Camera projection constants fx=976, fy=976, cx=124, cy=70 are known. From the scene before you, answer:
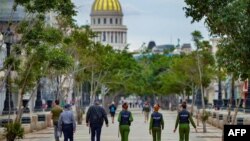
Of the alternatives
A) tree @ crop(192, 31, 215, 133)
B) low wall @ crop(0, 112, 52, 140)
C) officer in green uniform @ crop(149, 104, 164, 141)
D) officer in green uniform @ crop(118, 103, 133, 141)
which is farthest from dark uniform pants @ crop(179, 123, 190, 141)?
tree @ crop(192, 31, 215, 133)

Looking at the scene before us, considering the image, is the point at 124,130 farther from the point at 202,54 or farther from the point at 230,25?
the point at 202,54

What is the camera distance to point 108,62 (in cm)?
9206

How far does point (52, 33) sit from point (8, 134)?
4487 millimetres

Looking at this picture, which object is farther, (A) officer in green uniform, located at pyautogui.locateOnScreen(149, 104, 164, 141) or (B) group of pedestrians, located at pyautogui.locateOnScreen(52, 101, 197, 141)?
(A) officer in green uniform, located at pyautogui.locateOnScreen(149, 104, 164, 141)

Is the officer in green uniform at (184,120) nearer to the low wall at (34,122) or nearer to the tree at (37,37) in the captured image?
the tree at (37,37)

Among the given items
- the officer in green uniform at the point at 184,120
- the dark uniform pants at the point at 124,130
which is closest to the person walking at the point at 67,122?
the dark uniform pants at the point at 124,130

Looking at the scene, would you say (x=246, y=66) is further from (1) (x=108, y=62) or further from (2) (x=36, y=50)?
(1) (x=108, y=62)

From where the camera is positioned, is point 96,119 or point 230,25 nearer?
point 230,25

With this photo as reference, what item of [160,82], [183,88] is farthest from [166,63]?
[183,88]

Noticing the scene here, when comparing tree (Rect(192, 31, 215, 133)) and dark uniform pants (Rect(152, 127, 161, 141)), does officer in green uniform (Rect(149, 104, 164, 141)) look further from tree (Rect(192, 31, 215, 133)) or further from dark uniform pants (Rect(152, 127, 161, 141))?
tree (Rect(192, 31, 215, 133))

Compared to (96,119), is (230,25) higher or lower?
higher

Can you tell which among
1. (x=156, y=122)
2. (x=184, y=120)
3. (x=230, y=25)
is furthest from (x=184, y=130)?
(x=230, y=25)

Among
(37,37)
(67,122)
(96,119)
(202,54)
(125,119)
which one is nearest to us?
(67,122)

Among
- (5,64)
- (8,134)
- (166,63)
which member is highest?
(166,63)
